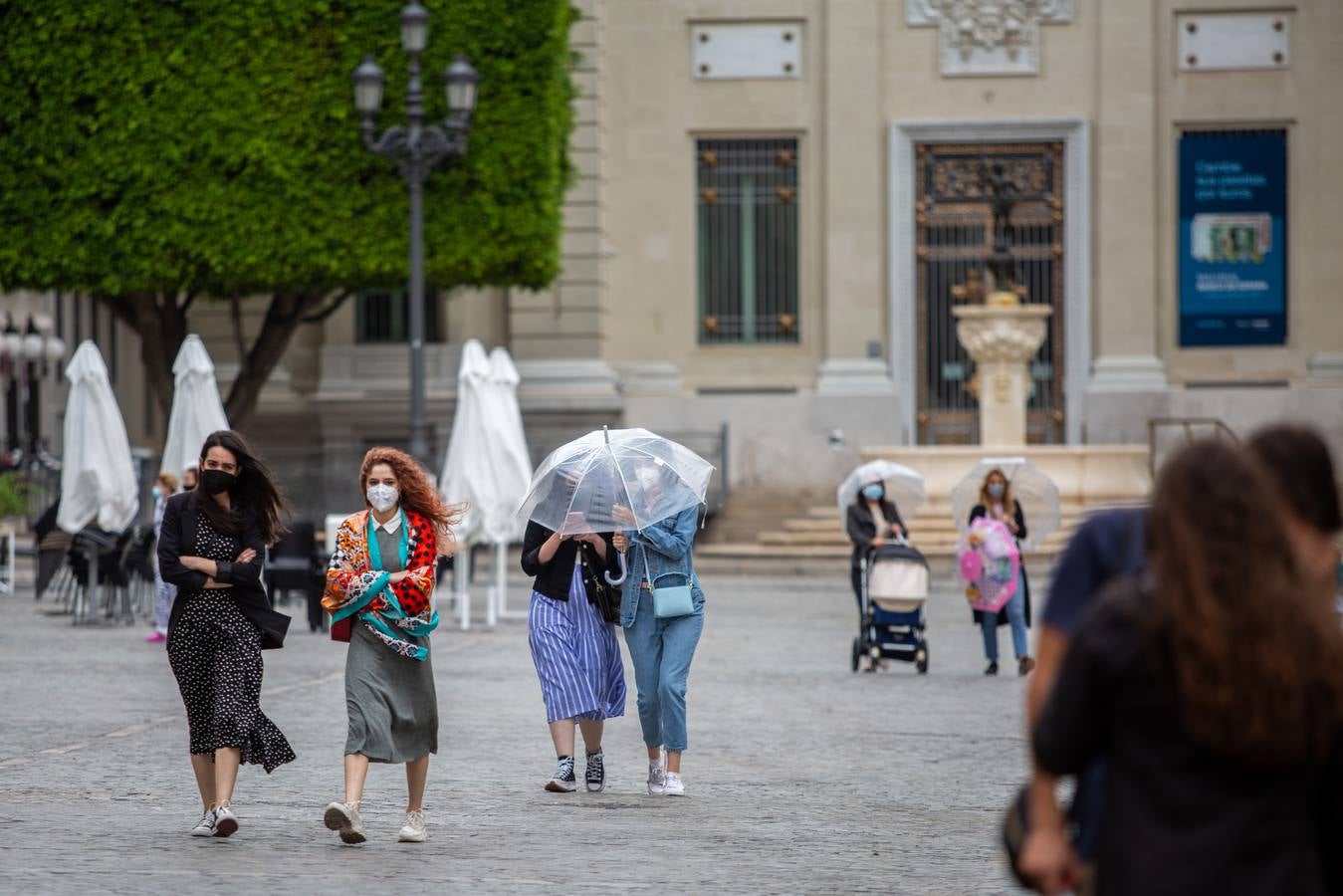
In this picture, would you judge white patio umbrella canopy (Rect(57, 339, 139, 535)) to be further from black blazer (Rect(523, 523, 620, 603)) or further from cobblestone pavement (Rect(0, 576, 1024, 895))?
black blazer (Rect(523, 523, 620, 603))

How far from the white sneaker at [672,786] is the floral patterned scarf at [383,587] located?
1715 mm

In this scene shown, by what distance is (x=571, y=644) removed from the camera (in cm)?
1048

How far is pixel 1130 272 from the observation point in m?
33.5

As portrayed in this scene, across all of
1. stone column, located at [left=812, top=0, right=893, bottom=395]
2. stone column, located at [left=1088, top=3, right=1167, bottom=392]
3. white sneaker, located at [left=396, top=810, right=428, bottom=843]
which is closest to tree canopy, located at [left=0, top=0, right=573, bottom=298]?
stone column, located at [left=812, top=0, right=893, bottom=395]

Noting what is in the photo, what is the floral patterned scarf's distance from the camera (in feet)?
28.7

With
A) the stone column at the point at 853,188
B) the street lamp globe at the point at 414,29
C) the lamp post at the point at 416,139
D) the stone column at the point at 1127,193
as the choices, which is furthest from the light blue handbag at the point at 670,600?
the stone column at the point at 1127,193

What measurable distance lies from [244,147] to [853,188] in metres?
10.5

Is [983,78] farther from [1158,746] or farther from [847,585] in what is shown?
[1158,746]

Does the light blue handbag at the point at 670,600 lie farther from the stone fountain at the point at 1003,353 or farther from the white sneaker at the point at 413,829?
the stone fountain at the point at 1003,353

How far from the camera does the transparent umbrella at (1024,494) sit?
17.4m

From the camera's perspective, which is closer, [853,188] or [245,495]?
[245,495]

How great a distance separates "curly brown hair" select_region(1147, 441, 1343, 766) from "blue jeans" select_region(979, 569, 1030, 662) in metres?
12.5

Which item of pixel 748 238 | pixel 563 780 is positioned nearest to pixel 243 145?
pixel 748 238

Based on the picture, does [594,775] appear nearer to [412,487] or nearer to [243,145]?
[412,487]
